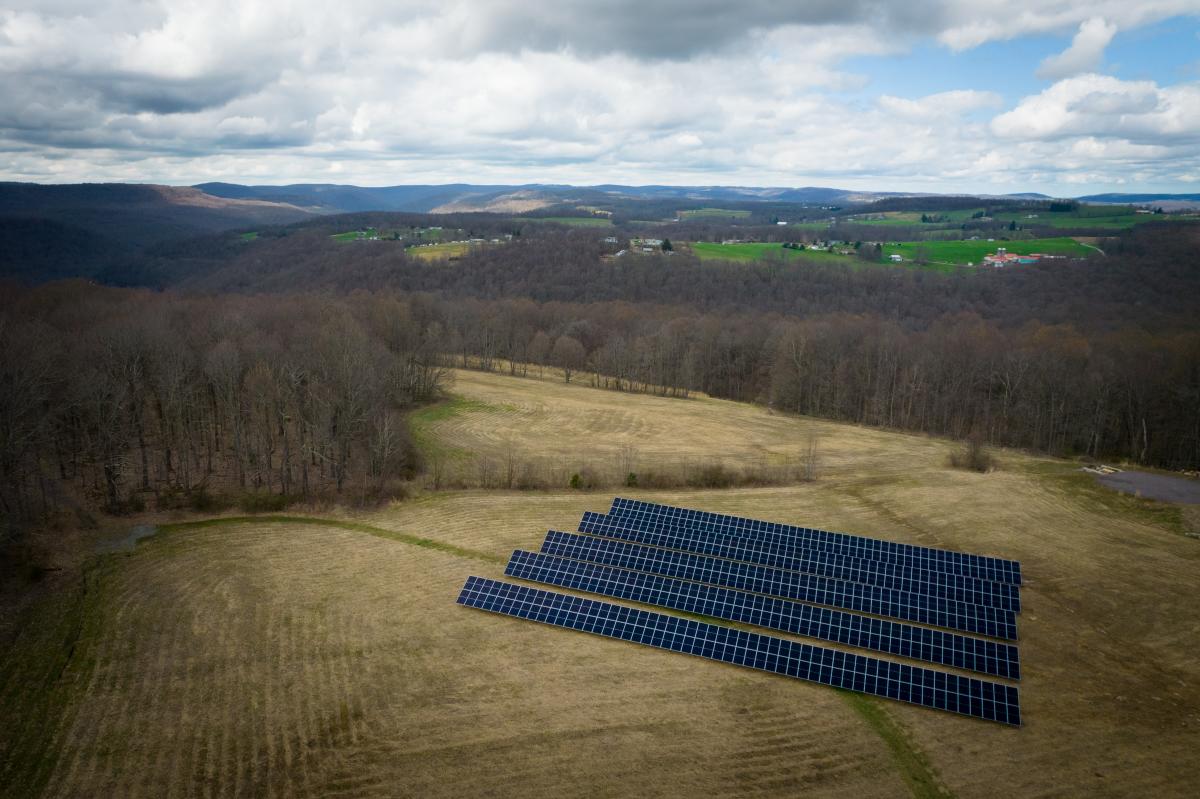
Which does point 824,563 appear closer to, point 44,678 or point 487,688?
point 487,688

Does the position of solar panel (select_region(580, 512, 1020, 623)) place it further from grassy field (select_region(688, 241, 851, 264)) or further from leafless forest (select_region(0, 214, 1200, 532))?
grassy field (select_region(688, 241, 851, 264))

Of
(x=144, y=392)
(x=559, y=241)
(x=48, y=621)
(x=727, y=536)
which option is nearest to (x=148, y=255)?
(x=559, y=241)

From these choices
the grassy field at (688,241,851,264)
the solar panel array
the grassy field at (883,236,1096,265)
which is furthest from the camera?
the grassy field at (688,241,851,264)

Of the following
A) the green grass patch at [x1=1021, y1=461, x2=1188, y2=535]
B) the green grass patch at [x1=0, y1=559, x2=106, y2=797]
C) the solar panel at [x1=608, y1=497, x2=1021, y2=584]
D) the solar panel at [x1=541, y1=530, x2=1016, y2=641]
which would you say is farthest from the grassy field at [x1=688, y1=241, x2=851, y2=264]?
the green grass patch at [x1=0, y1=559, x2=106, y2=797]

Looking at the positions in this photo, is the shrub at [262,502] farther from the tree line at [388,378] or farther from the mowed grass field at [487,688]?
the mowed grass field at [487,688]

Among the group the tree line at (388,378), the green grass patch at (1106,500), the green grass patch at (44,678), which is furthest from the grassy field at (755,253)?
the green grass patch at (44,678)

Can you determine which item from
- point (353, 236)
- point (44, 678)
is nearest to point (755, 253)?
point (353, 236)
